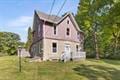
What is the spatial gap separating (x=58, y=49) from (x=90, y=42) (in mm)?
23158

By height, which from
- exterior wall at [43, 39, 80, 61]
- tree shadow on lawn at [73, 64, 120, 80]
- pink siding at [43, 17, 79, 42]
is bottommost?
tree shadow on lawn at [73, 64, 120, 80]

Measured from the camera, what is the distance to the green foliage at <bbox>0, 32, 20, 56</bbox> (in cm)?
6180

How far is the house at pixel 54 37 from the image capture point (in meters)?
36.7

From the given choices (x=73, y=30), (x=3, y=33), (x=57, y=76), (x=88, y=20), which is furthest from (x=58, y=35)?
(x=3, y=33)

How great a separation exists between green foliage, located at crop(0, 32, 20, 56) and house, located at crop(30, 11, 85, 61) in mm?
21531

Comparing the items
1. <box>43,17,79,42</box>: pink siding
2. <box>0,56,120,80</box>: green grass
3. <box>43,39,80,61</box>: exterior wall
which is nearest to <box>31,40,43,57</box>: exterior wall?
<box>43,39,80,61</box>: exterior wall

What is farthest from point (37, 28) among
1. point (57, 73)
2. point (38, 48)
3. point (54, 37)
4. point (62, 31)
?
point (57, 73)

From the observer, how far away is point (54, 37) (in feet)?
125

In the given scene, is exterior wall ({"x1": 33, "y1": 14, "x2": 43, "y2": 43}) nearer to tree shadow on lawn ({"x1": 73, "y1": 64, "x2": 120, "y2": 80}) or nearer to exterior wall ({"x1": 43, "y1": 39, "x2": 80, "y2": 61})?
exterior wall ({"x1": 43, "y1": 39, "x2": 80, "y2": 61})

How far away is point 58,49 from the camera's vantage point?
38438 mm

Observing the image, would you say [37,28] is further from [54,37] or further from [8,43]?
[8,43]

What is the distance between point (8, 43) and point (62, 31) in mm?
29805

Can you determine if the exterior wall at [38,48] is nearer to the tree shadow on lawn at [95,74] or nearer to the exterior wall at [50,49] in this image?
the exterior wall at [50,49]

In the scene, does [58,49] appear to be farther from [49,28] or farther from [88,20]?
[88,20]
